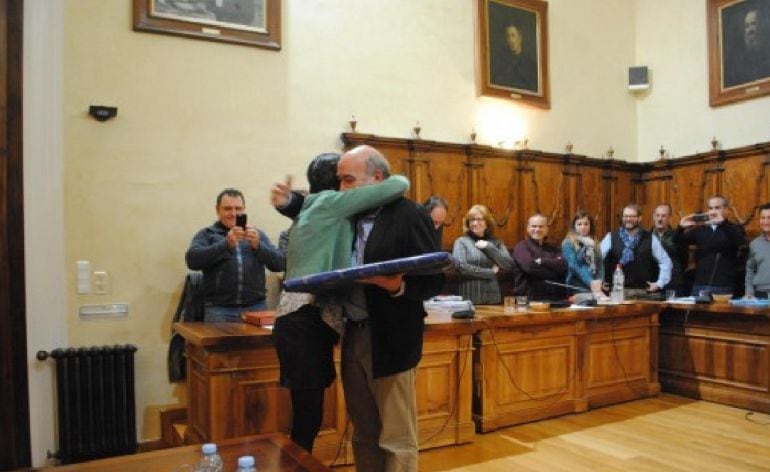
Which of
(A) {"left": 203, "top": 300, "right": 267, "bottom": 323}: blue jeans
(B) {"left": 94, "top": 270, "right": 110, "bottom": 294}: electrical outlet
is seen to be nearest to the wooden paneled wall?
(A) {"left": 203, "top": 300, "right": 267, "bottom": 323}: blue jeans

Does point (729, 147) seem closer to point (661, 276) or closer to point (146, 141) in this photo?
point (661, 276)

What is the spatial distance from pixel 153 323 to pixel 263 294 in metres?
0.85

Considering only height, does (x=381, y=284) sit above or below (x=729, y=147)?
below

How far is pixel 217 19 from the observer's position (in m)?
4.39

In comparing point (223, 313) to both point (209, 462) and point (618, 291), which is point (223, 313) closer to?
point (209, 462)

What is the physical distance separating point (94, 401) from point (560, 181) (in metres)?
4.49

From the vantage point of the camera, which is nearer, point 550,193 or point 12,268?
point 12,268

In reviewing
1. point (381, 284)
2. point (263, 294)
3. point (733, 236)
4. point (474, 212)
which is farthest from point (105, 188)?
point (733, 236)

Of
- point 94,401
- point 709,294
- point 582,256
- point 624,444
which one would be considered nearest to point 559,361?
point 624,444

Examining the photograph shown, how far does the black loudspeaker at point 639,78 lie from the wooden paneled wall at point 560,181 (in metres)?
0.85

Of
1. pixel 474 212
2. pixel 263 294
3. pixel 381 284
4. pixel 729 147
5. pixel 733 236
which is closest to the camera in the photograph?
pixel 381 284

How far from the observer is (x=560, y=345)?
421cm

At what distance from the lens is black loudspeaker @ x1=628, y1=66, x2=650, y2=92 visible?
22.0 ft

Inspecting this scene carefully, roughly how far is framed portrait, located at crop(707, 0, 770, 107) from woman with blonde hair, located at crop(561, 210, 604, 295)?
7.67 feet
